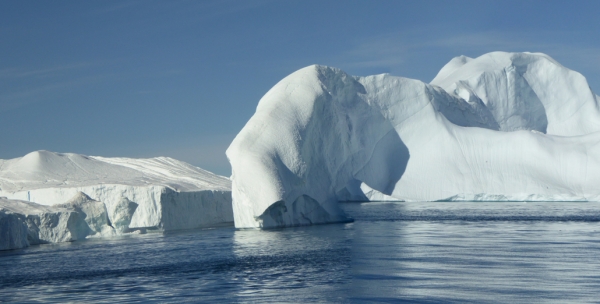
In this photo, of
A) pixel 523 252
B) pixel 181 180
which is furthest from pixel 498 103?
pixel 523 252

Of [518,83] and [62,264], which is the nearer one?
[62,264]

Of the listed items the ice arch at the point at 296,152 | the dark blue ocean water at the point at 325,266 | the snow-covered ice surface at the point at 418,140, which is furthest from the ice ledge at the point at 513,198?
the dark blue ocean water at the point at 325,266

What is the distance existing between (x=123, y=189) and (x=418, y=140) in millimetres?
19385

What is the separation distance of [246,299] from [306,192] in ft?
42.0

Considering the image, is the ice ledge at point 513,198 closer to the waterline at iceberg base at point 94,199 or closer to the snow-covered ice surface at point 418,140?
the snow-covered ice surface at point 418,140

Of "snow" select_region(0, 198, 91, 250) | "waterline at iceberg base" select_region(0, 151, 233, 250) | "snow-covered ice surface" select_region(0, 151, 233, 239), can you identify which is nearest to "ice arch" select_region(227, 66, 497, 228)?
"snow-covered ice surface" select_region(0, 151, 233, 239)

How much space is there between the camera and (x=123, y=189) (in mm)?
23156

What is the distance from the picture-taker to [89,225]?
22016 mm

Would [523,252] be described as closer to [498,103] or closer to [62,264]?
[62,264]

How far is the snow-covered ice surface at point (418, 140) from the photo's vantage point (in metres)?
22.0

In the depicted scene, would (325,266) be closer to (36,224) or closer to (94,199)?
(36,224)

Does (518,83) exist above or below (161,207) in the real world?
above

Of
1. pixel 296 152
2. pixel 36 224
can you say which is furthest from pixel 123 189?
pixel 296 152

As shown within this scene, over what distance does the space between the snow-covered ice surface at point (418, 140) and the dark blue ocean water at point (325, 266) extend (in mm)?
2247
